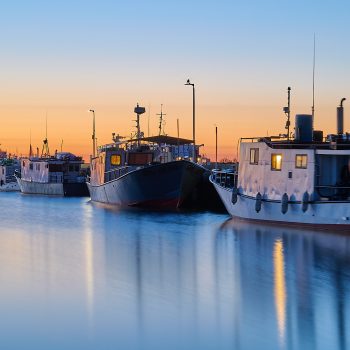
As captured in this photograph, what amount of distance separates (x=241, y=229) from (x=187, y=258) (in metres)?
9.81

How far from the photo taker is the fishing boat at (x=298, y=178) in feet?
134

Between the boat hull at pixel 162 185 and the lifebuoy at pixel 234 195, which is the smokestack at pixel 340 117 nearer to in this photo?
the lifebuoy at pixel 234 195

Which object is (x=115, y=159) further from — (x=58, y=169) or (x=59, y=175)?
(x=59, y=175)

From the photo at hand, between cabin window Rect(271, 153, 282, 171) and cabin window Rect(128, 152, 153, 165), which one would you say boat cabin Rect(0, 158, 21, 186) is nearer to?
cabin window Rect(128, 152, 153, 165)

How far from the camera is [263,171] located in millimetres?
44812

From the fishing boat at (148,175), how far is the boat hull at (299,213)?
47.3 feet

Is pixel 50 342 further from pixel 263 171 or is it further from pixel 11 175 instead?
pixel 11 175

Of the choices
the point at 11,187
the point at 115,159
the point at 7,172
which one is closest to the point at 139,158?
the point at 115,159

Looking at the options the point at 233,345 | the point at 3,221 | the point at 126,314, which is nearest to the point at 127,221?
the point at 3,221

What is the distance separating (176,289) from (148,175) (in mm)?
34440

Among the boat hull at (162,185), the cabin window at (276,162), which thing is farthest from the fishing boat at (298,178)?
the boat hull at (162,185)

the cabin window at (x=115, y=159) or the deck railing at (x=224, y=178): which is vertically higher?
the cabin window at (x=115, y=159)

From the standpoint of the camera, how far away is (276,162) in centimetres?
4416

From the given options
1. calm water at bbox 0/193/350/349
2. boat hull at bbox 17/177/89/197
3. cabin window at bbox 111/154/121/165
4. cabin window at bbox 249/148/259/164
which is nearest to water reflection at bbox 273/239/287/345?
calm water at bbox 0/193/350/349
